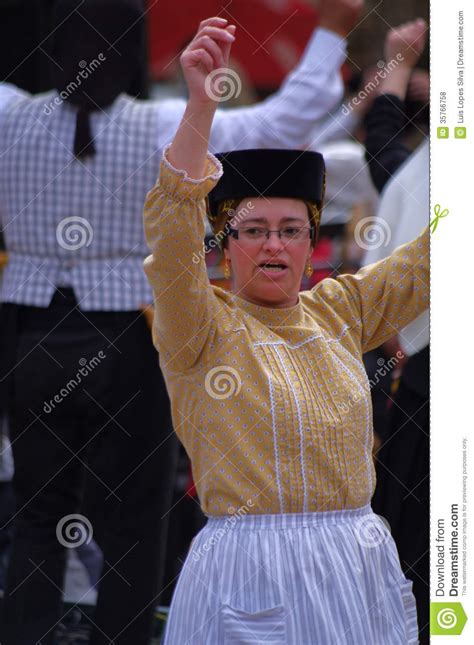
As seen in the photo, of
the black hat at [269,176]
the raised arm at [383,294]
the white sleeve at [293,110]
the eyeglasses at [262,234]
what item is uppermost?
the white sleeve at [293,110]

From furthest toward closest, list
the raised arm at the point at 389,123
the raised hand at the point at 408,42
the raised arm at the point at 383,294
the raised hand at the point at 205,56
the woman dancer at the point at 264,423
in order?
the raised arm at the point at 389,123
the raised hand at the point at 408,42
the raised arm at the point at 383,294
the woman dancer at the point at 264,423
the raised hand at the point at 205,56

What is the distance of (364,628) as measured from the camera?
2.50 m

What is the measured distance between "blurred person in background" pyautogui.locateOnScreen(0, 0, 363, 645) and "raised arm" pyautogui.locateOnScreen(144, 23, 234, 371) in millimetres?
1054

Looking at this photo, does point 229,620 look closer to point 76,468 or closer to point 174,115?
point 76,468

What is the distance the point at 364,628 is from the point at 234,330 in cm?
66

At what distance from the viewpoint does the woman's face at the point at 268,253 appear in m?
2.58

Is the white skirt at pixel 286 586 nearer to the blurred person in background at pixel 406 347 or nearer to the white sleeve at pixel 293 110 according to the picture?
the blurred person in background at pixel 406 347

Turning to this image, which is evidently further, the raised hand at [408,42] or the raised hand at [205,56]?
the raised hand at [408,42]

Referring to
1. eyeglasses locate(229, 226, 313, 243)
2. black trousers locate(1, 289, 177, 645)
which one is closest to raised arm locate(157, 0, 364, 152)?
black trousers locate(1, 289, 177, 645)

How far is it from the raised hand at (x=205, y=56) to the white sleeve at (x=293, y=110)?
52.8 inches

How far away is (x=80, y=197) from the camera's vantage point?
3510 mm

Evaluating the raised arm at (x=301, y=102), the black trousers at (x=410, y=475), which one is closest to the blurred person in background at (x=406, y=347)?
the black trousers at (x=410, y=475)
